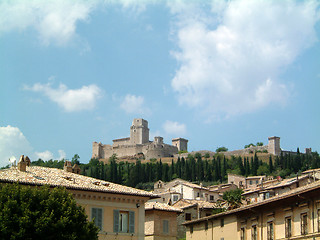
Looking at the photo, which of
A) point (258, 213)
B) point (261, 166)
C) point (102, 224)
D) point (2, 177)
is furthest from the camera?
point (261, 166)

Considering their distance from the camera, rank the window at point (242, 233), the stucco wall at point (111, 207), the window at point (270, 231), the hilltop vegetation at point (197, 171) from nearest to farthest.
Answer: the stucco wall at point (111, 207)
the window at point (270, 231)
the window at point (242, 233)
the hilltop vegetation at point (197, 171)

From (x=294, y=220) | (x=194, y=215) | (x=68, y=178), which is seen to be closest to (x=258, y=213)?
(x=294, y=220)

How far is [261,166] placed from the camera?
159625 millimetres

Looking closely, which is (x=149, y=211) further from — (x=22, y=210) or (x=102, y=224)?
(x=22, y=210)

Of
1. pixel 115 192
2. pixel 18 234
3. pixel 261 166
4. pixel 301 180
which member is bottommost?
pixel 18 234

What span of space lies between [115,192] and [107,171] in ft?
431

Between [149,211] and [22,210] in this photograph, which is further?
[149,211]

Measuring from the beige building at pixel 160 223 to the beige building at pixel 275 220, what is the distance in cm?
367

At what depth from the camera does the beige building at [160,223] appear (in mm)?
44594

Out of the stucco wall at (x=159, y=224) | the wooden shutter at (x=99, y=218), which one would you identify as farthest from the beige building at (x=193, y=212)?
the wooden shutter at (x=99, y=218)

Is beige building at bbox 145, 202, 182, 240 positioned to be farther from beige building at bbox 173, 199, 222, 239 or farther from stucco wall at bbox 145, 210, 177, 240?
beige building at bbox 173, 199, 222, 239

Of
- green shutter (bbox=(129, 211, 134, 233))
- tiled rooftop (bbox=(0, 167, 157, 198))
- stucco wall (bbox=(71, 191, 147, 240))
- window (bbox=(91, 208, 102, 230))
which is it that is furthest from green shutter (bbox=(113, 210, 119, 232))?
tiled rooftop (bbox=(0, 167, 157, 198))

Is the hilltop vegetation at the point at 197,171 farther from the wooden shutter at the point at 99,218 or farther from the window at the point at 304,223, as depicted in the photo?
the wooden shutter at the point at 99,218

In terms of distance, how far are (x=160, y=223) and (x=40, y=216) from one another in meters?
19.4
